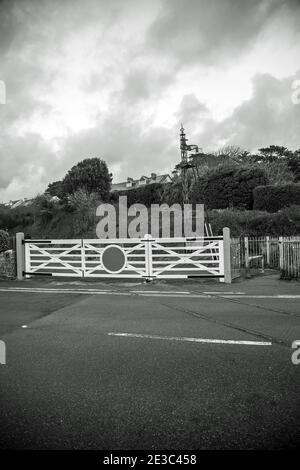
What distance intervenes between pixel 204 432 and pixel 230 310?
4.50m

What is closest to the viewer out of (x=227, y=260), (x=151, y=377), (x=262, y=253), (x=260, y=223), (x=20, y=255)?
(x=151, y=377)

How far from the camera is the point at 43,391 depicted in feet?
11.2

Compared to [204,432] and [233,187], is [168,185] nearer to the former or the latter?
[233,187]

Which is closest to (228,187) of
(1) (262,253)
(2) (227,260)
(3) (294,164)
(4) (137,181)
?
(1) (262,253)

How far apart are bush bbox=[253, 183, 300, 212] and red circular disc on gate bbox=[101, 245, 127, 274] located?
14.2m

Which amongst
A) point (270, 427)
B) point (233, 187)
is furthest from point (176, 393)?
point (233, 187)

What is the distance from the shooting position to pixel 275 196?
2295 cm

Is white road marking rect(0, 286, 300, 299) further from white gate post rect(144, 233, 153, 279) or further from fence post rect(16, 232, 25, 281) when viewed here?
fence post rect(16, 232, 25, 281)

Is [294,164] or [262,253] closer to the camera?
[262,253]

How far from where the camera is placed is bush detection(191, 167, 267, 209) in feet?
84.8

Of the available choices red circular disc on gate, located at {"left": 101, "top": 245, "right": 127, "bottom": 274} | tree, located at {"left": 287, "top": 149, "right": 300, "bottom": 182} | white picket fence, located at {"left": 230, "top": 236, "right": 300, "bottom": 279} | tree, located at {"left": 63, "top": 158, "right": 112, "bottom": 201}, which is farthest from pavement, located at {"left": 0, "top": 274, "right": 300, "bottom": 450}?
tree, located at {"left": 287, "top": 149, "right": 300, "bottom": 182}

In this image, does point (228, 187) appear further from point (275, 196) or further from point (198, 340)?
point (198, 340)

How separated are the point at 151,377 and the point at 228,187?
24.1m
